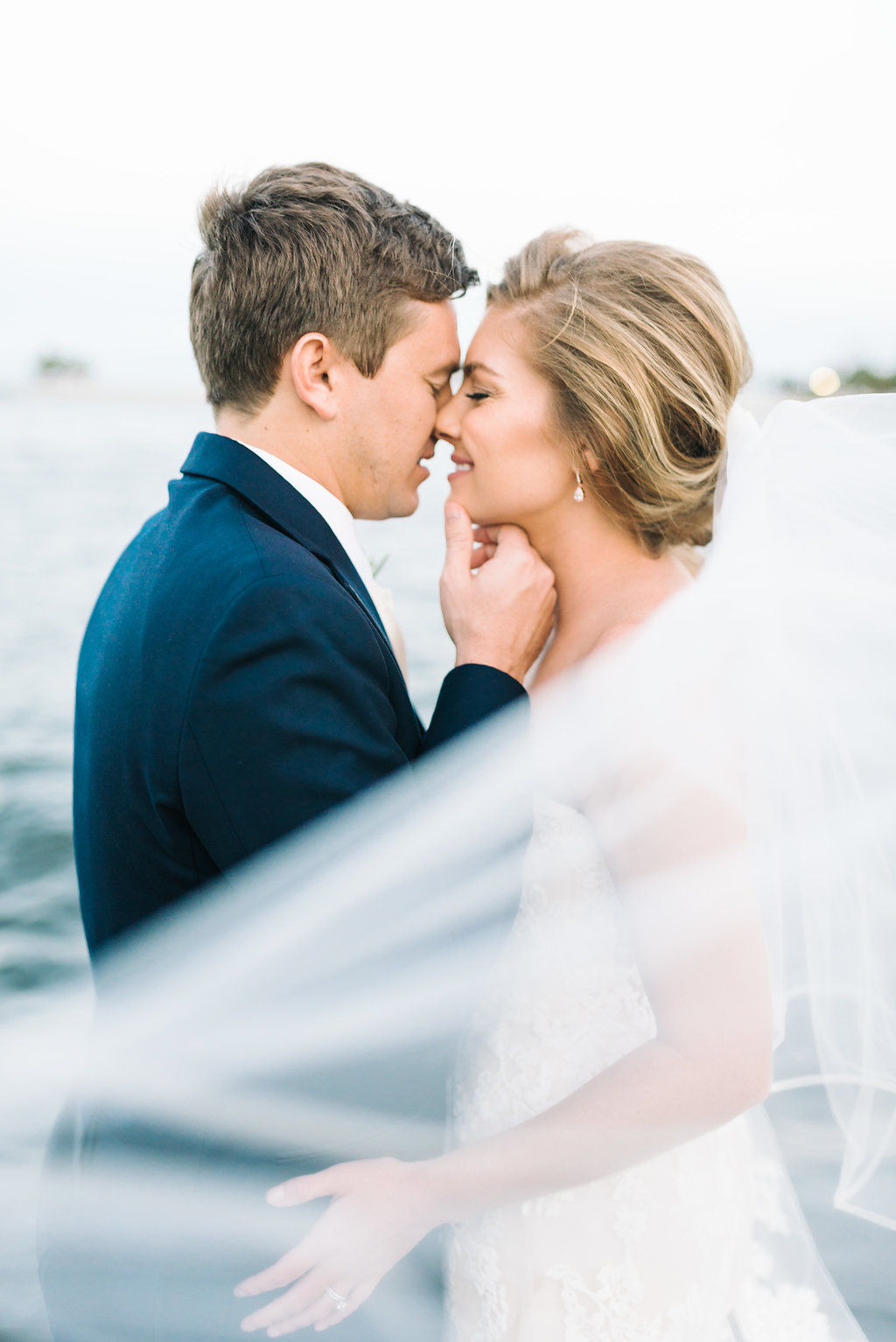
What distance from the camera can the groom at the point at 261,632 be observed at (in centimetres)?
157

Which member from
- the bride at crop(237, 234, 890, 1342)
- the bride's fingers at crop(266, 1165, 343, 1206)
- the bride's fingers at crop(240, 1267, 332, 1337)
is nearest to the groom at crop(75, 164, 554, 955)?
the bride at crop(237, 234, 890, 1342)

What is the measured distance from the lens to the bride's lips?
238 centimetres

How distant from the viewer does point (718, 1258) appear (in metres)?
2.12

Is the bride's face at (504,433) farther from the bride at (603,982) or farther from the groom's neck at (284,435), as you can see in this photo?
the groom's neck at (284,435)

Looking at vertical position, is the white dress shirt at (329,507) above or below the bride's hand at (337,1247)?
above

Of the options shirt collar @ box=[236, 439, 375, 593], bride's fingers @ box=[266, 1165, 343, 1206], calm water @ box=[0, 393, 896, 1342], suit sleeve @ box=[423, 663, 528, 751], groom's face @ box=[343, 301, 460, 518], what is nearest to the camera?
bride's fingers @ box=[266, 1165, 343, 1206]

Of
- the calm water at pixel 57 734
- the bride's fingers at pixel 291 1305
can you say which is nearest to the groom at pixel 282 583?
the bride's fingers at pixel 291 1305

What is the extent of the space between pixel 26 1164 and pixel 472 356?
336cm

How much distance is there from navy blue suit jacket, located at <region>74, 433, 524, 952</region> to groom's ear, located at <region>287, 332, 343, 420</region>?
0.80ft

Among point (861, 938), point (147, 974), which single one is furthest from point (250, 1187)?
point (861, 938)

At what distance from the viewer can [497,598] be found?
2.16 m

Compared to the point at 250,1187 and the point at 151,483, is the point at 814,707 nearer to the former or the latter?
the point at 250,1187

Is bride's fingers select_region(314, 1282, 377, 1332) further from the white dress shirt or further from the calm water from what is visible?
the calm water

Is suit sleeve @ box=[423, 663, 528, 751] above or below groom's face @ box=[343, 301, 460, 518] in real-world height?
below
